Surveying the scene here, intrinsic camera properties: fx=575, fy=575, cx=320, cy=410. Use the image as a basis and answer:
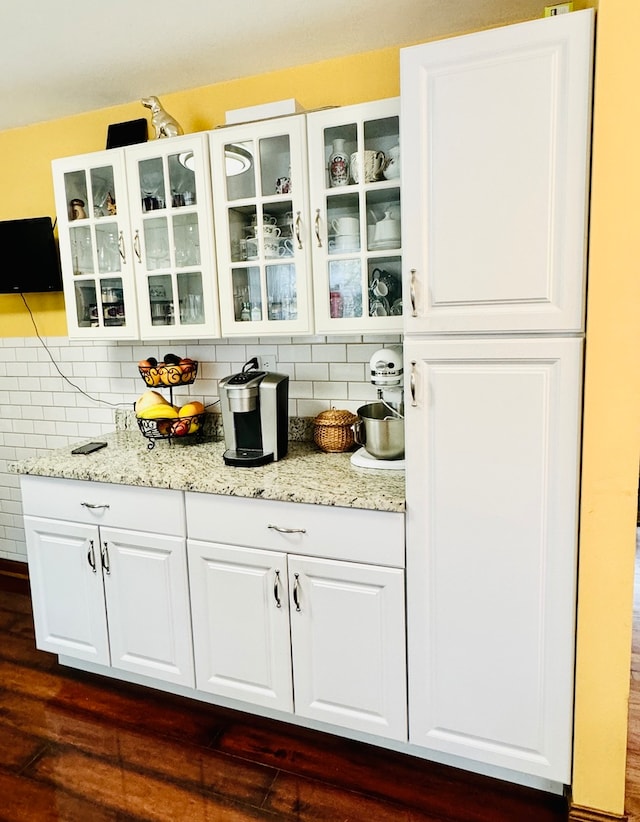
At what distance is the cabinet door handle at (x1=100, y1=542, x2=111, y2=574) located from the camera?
7.22 ft

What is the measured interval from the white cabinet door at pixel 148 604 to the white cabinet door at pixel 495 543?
0.86 meters

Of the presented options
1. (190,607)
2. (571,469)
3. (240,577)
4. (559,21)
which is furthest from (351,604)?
(559,21)

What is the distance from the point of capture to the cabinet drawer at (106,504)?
206cm

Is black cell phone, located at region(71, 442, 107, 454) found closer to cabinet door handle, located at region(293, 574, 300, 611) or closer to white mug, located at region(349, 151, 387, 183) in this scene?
cabinet door handle, located at region(293, 574, 300, 611)

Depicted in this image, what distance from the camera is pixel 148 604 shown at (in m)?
2.14

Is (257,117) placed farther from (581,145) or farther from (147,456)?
(147,456)

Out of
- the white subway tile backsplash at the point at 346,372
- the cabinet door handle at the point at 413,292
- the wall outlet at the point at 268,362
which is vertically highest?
the cabinet door handle at the point at 413,292

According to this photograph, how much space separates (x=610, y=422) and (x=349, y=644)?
1.04m

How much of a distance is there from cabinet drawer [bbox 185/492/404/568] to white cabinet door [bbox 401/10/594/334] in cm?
64

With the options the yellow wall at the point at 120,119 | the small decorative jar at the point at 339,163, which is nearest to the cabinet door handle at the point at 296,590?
the small decorative jar at the point at 339,163

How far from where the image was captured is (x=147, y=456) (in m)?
2.32

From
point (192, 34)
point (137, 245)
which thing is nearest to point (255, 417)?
point (137, 245)

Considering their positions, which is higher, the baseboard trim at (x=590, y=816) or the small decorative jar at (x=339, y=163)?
the small decorative jar at (x=339, y=163)

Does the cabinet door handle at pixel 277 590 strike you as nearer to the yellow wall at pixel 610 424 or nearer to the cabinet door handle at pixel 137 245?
the yellow wall at pixel 610 424
